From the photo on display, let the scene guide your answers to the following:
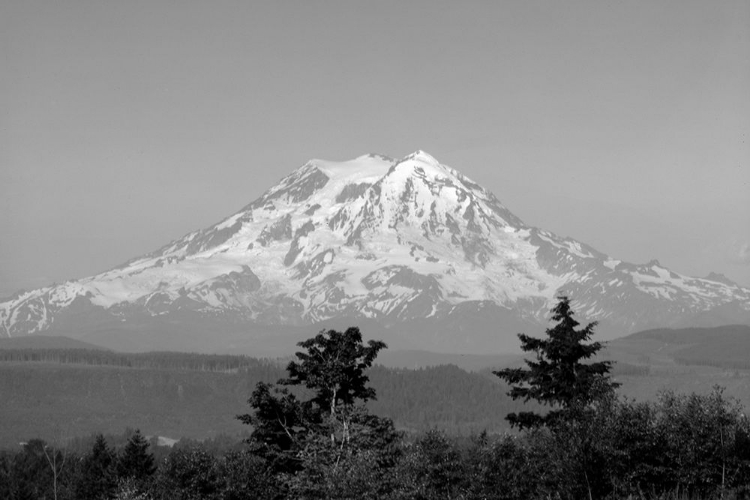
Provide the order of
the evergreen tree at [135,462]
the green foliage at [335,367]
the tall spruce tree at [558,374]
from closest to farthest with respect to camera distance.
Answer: the green foliage at [335,367]
the tall spruce tree at [558,374]
the evergreen tree at [135,462]

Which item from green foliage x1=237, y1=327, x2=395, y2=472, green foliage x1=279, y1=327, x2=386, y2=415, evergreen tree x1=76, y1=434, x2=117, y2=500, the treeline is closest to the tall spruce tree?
the treeline

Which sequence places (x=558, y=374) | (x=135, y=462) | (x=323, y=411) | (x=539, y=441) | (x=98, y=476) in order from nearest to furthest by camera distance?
1. (x=323, y=411)
2. (x=558, y=374)
3. (x=539, y=441)
4. (x=135, y=462)
5. (x=98, y=476)

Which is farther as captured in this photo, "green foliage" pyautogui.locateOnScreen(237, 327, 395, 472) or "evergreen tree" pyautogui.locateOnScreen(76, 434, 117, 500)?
"evergreen tree" pyautogui.locateOnScreen(76, 434, 117, 500)

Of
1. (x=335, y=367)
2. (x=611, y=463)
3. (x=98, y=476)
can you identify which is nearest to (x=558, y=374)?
(x=611, y=463)

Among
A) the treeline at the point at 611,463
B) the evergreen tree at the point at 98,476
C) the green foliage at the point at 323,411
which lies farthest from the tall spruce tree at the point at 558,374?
the evergreen tree at the point at 98,476

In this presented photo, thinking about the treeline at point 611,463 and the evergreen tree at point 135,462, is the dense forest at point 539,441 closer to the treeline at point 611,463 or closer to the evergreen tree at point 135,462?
the treeline at point 611,463

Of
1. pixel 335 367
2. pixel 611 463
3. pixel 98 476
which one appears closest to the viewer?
pixel 611 463

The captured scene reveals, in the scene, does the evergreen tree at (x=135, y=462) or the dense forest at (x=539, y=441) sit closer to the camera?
the dense forest at (x=539, y=441)

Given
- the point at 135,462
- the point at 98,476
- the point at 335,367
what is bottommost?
the point at 98,476

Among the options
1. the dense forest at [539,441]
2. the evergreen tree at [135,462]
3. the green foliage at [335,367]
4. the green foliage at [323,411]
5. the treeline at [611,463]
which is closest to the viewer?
the treeline at [611,463]

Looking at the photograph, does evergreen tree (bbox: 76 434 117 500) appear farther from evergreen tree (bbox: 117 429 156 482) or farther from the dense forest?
the dense forest

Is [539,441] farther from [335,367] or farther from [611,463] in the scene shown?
[335,367]

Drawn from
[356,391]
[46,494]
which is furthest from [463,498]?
[46,494]

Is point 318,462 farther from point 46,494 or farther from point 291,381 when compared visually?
point 46,494
